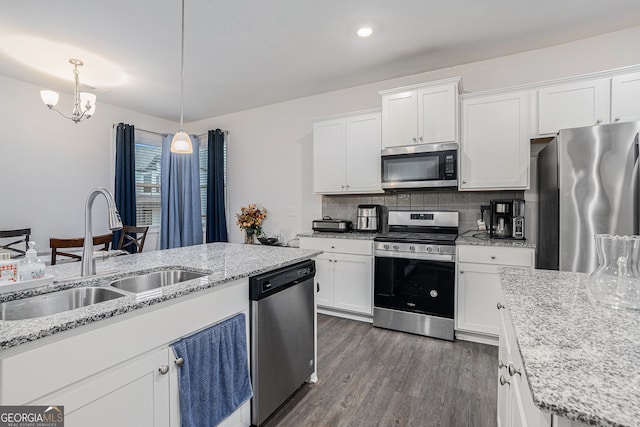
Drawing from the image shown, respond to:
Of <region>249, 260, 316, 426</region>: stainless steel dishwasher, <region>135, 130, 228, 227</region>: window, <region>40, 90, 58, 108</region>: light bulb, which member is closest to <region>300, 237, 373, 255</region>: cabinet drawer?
<region>249, 260, 316, 426</region>: stainless steel dishwasher

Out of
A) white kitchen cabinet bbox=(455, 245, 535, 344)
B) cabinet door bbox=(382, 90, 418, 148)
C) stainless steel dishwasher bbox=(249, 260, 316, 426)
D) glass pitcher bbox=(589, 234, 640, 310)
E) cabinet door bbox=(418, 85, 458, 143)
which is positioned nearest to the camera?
glass pitcher bbox=(589, 234, 640, 310)

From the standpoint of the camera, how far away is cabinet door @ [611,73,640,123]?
2.36 metres

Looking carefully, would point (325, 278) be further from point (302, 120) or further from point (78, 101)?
point (78, 101)

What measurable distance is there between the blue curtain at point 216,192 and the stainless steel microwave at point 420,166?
270cm

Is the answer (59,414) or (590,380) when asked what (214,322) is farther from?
(590,380)

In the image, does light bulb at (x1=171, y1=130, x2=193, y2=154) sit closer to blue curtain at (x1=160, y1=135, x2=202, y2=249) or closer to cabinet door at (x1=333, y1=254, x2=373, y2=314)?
cabinet door at (x1=333, y1=254, x2=373, y2=314)

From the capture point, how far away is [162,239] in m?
4.75

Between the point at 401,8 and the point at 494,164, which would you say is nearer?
the point at 401,8

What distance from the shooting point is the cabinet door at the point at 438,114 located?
9.38ft

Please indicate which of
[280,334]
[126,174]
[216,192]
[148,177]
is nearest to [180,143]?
[280,334]

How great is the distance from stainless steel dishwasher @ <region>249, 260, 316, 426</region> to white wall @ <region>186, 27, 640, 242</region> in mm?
2184

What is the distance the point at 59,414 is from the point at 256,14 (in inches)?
102

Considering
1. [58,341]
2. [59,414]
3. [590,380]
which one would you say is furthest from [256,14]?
[590,380]

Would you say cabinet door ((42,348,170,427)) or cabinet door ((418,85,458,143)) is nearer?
cabinet door ((42,348,170,427))
